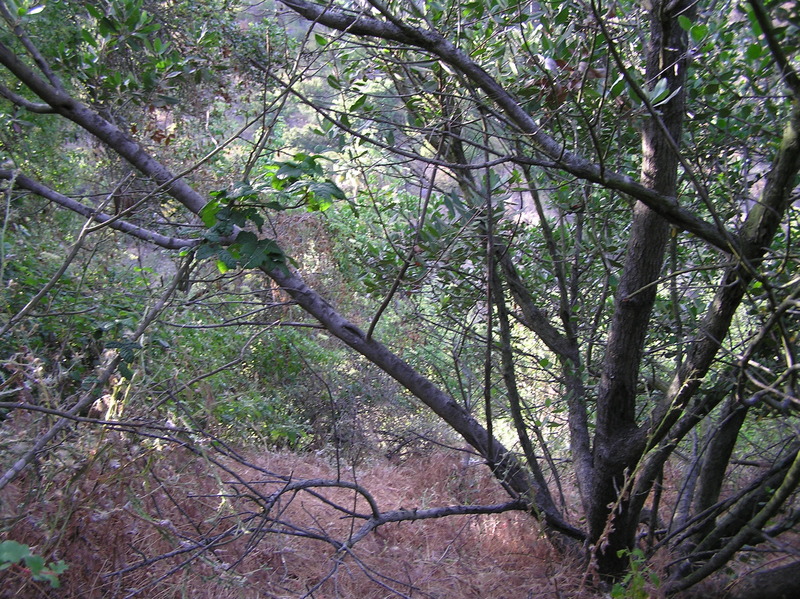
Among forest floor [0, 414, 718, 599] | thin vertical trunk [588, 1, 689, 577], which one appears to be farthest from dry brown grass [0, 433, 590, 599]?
thin vertical trunk [588, 1, 689, 577]

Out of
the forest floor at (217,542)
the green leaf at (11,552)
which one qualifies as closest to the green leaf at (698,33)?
the forest floor at (217,542)

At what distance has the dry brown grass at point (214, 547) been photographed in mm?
2232

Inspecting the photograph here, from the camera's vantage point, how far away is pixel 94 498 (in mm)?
2344

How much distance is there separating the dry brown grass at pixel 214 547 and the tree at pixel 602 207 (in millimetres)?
452

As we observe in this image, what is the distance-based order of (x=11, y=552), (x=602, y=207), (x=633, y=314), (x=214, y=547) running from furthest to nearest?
(x=602, y=207), (x=633, y=314), (x=214, y=547), (x=11, y=552)

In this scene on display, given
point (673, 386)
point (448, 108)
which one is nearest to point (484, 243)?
point (448, 108)

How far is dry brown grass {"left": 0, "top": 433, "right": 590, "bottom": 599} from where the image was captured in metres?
2.23

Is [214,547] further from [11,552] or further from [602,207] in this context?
[602,207]

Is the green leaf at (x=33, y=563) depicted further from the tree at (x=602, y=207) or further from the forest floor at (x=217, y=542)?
the tree at (x=602, y=207)

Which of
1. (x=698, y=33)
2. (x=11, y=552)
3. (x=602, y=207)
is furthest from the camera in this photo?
(x=602, y=207)

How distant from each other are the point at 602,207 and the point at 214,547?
2.46 metres

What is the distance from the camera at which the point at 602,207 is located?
328 cm

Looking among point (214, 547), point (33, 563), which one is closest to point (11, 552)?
point (33, 563)

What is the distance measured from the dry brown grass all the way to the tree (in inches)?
17.8
